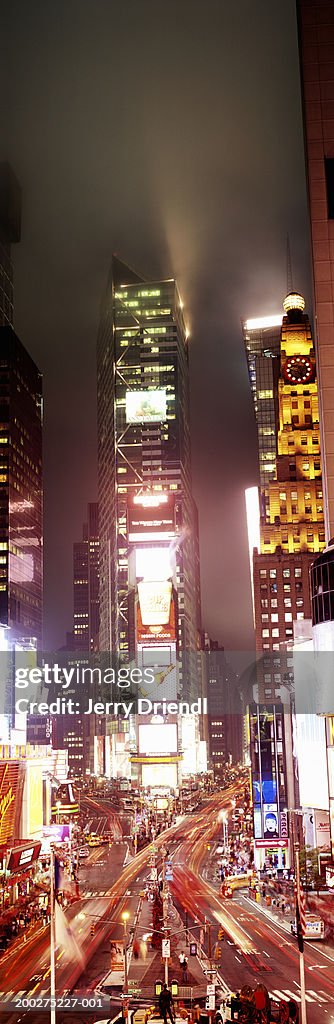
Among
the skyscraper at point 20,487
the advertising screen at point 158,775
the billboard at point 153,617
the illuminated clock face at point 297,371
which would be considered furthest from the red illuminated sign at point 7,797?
the illuminated clock face at point 297,371

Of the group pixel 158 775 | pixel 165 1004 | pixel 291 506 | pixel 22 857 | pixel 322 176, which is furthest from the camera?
pixel 291 506

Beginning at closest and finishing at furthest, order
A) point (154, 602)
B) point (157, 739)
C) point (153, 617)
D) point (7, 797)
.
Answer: point (7, 797)
point (157, 739)
point (153, 617)
point (154, 602)

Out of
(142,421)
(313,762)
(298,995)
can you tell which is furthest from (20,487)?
(298,995)

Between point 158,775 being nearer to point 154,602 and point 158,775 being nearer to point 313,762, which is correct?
point 154,602

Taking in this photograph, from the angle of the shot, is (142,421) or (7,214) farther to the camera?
(142,421)

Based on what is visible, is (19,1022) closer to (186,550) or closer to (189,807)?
(189,807)

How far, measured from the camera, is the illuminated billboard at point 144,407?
520ft

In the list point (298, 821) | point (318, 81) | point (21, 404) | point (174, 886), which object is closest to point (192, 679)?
point (21, 404)

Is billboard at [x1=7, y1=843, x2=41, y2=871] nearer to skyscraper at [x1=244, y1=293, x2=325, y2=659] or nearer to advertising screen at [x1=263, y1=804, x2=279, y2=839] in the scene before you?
advertising screen at [x1=263, y1=804, x2=279, y2=839]

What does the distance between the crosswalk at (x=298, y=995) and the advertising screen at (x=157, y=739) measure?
3949cm

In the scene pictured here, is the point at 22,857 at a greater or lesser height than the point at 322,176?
lesser

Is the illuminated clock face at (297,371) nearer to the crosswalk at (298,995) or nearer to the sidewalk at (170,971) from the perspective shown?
the sidewalk at (170,971)

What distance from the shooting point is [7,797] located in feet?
131

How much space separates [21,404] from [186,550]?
37353mm
